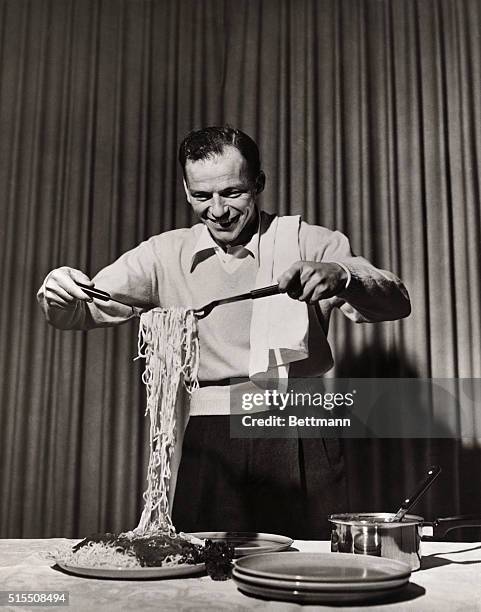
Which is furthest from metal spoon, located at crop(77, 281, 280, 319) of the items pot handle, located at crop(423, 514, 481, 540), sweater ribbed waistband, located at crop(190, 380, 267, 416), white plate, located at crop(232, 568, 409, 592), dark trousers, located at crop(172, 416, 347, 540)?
white plate, located at crop(232, 568, 409, 592)

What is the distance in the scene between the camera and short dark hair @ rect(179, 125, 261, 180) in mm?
2580

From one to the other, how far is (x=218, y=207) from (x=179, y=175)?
0.25 metres

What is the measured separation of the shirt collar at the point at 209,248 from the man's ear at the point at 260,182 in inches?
5.2

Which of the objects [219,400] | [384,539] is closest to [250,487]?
[219,400]

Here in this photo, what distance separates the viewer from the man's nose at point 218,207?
249 cm

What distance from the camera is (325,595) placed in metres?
0.95

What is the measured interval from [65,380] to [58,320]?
0.70 feet

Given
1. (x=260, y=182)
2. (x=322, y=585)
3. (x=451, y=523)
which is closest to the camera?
(x=322, y=585)

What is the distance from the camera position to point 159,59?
2.78m

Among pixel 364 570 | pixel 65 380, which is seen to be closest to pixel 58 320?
pixel 65 380

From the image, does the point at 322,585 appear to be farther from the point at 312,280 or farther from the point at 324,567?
the point at 312,280

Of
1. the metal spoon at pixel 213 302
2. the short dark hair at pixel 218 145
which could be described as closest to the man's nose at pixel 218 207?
the short dark hair at pixel 218 145

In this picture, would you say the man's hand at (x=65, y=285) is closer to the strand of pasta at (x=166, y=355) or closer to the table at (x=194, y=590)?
the strand of pasta at (x=166, y=355)

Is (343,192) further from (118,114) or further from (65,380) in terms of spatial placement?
(65,380)
